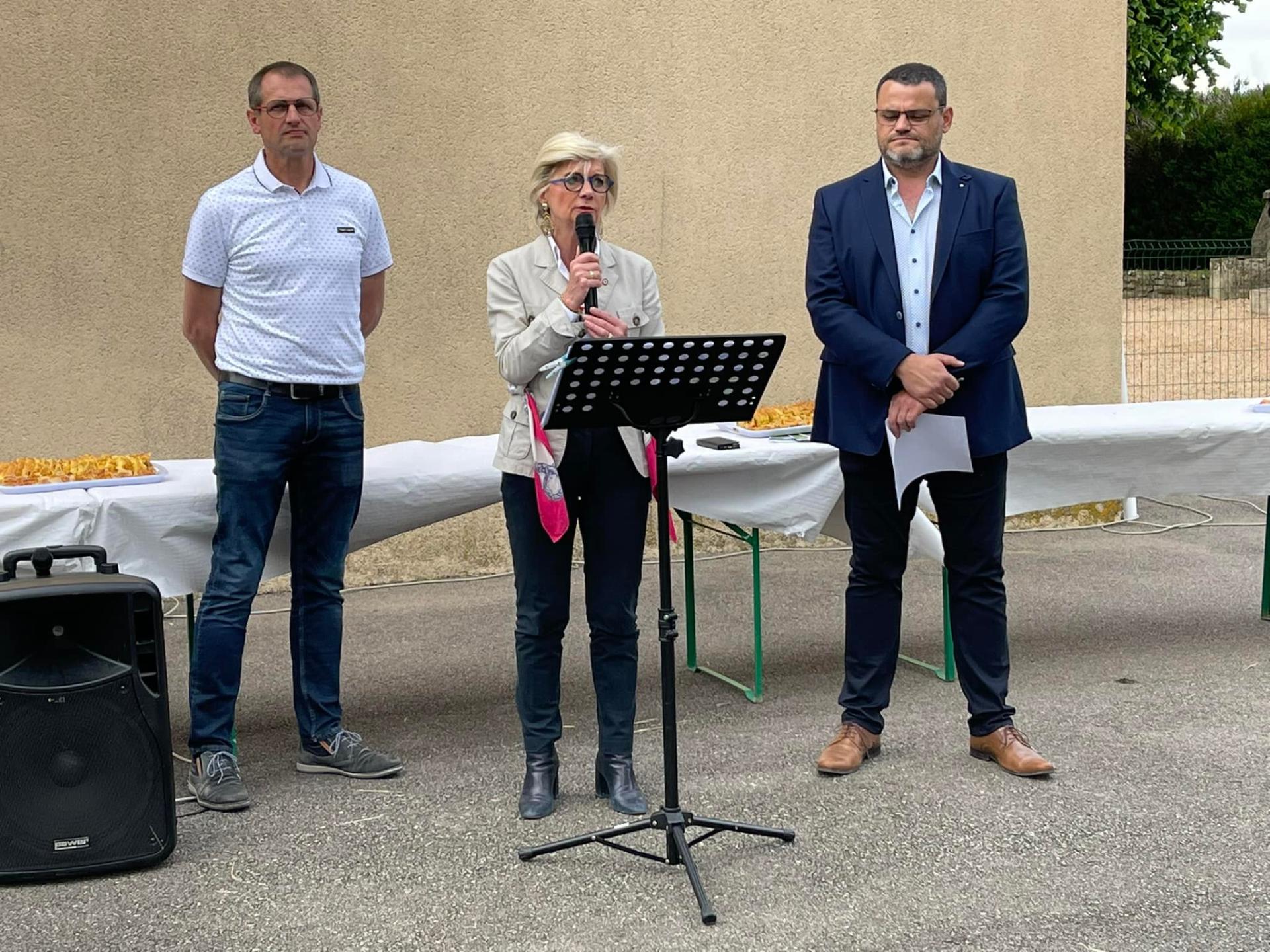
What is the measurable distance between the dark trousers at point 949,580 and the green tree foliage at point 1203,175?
760 inches

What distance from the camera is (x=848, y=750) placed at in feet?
13.9

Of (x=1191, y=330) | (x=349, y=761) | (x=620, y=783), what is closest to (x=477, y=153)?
(x=349, y=761)

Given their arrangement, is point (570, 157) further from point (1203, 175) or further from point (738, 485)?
point (1203, 175)

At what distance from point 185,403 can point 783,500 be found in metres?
3.18

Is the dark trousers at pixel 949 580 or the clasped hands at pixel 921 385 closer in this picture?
the clasped hands at pixel 921 385

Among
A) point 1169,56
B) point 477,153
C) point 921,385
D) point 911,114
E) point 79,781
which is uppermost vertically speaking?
point 1169,56

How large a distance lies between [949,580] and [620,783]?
1213 millimetres

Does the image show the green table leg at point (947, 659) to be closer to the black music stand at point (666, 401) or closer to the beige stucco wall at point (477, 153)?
the black music stand at point (666, 401)

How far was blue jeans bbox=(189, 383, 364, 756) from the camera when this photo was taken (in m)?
4.00

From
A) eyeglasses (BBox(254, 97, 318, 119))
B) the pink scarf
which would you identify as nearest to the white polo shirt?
eyeglasses (BBox(254, 97, 318, 119))

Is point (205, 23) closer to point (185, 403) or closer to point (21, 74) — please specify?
point (21, 74)

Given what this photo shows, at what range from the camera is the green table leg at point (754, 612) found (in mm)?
4977

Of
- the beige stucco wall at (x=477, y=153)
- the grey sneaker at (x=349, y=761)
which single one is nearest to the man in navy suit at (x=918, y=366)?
the grey sneaker at (x=349, y=761)

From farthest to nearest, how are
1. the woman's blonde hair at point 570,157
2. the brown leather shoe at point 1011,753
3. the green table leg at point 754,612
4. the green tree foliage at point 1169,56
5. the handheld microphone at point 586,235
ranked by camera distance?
the green tree foliage at point 1169,56, the green table leg at point 754,612, the brown leather shoe at point 1011,753, the woman's blonde hair at point 570,157, the handheld microphone at point 586,235
